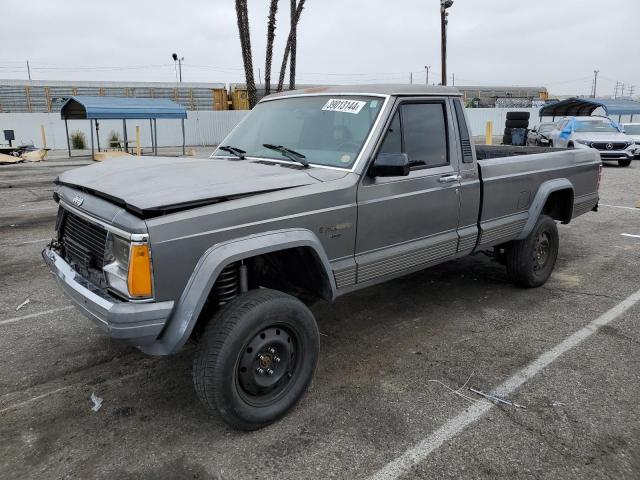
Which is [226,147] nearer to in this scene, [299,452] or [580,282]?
[299,452]

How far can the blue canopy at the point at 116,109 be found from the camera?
21.0 m

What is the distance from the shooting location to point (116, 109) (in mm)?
21500

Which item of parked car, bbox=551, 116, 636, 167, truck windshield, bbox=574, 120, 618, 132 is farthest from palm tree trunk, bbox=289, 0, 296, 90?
truck windshield, bbox=574, 120, 618, 132

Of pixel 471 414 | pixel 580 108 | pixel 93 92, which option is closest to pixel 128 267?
pixel 471 414

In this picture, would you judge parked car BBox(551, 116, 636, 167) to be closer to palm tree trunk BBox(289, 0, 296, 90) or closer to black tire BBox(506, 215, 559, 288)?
palm tree trunk BBox(289, 0, 296, 90)

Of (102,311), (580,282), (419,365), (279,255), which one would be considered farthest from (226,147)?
(580,282)

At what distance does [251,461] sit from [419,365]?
60.4 inches

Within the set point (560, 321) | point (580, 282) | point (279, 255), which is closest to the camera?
point (279, 255)

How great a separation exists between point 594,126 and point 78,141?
26.3 meters

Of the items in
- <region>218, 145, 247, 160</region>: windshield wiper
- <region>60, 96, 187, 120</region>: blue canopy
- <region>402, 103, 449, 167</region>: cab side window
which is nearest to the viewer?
<region>402, 103, 449, 167</region>: cab side window

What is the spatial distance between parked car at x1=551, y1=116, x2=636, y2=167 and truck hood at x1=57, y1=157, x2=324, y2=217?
50.3 feet

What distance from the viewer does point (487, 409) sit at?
3195 mm

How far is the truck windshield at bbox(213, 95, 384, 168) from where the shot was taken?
3.62 m

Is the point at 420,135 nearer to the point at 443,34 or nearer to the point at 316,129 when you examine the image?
the point at 316,129
